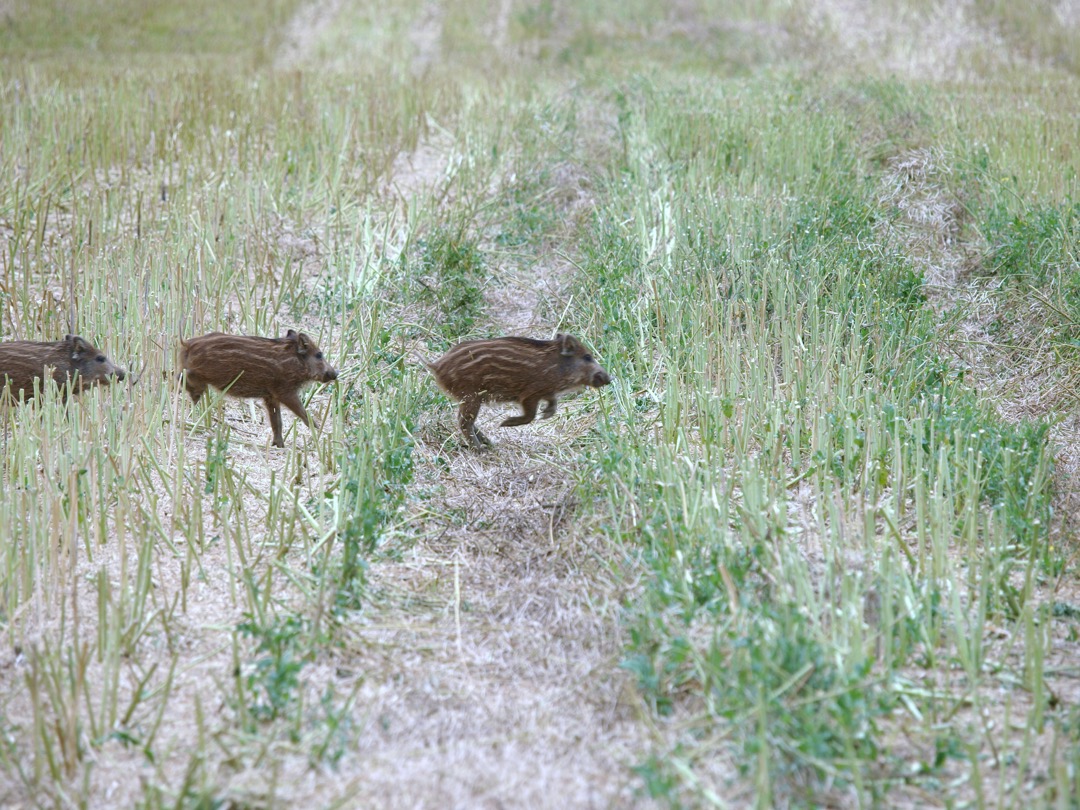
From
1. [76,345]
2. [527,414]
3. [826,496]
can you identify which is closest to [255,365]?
[76,345]

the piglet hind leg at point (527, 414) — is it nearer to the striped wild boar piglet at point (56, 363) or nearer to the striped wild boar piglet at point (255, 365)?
the striped wild boar piglet at point (255, 365)

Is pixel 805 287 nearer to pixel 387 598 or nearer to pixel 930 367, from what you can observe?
pixel 930 367

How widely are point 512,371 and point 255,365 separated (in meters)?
1.21

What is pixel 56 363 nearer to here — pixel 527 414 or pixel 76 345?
pixel 76 345

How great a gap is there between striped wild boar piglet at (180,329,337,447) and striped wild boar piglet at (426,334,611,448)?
0.59m

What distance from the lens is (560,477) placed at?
4895 millimetres

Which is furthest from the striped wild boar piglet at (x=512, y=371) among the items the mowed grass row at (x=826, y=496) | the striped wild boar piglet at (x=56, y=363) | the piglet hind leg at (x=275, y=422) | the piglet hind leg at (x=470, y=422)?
the striped wild boar piglet at (x=56, y=363)

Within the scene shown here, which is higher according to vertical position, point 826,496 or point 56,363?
point 56,363

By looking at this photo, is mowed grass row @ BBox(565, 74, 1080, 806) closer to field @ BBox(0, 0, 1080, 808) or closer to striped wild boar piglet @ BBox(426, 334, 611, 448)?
field @ BBox(0, 0, 1080, 808)

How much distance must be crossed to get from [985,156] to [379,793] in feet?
25.1

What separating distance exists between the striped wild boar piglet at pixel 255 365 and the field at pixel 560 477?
0.50ft

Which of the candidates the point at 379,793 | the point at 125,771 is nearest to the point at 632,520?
the point at 379,793

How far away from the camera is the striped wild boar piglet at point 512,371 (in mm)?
5117

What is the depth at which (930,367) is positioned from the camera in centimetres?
554
